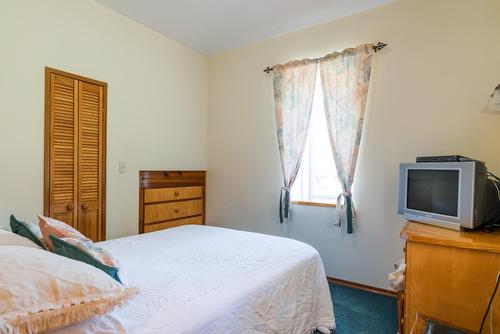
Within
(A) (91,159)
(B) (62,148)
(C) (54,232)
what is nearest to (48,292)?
(C) (54,232)

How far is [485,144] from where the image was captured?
2.12 meters

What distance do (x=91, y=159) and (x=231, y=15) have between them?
190 centimetres

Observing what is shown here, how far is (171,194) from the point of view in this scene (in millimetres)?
3293

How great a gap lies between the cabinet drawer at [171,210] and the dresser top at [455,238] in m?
2.45

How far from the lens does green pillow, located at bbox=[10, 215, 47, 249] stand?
139 cm

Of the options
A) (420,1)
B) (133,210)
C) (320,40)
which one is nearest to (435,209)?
(420,1)

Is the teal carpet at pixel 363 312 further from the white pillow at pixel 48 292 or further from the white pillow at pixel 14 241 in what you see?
the white pillow at pixel 14 241

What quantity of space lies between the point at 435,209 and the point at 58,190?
280 centimetres

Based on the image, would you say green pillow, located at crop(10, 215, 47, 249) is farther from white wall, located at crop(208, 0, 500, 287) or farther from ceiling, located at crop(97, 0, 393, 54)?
white wall, located at crop(208, 0, 500, 287)

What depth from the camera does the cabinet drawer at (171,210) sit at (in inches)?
121

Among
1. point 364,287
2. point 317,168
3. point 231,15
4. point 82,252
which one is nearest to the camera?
point 82,252

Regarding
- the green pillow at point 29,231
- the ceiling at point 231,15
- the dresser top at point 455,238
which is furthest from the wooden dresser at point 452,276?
the ceiling at point 231,15

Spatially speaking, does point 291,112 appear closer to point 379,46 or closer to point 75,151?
point 379,46

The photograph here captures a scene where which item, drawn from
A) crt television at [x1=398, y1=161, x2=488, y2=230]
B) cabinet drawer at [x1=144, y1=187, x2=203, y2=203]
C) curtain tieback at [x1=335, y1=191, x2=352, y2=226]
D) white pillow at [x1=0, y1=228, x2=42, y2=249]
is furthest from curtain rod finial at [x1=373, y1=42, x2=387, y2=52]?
white pillow at [x1=0, y1=228, x2=42, y2=249]
